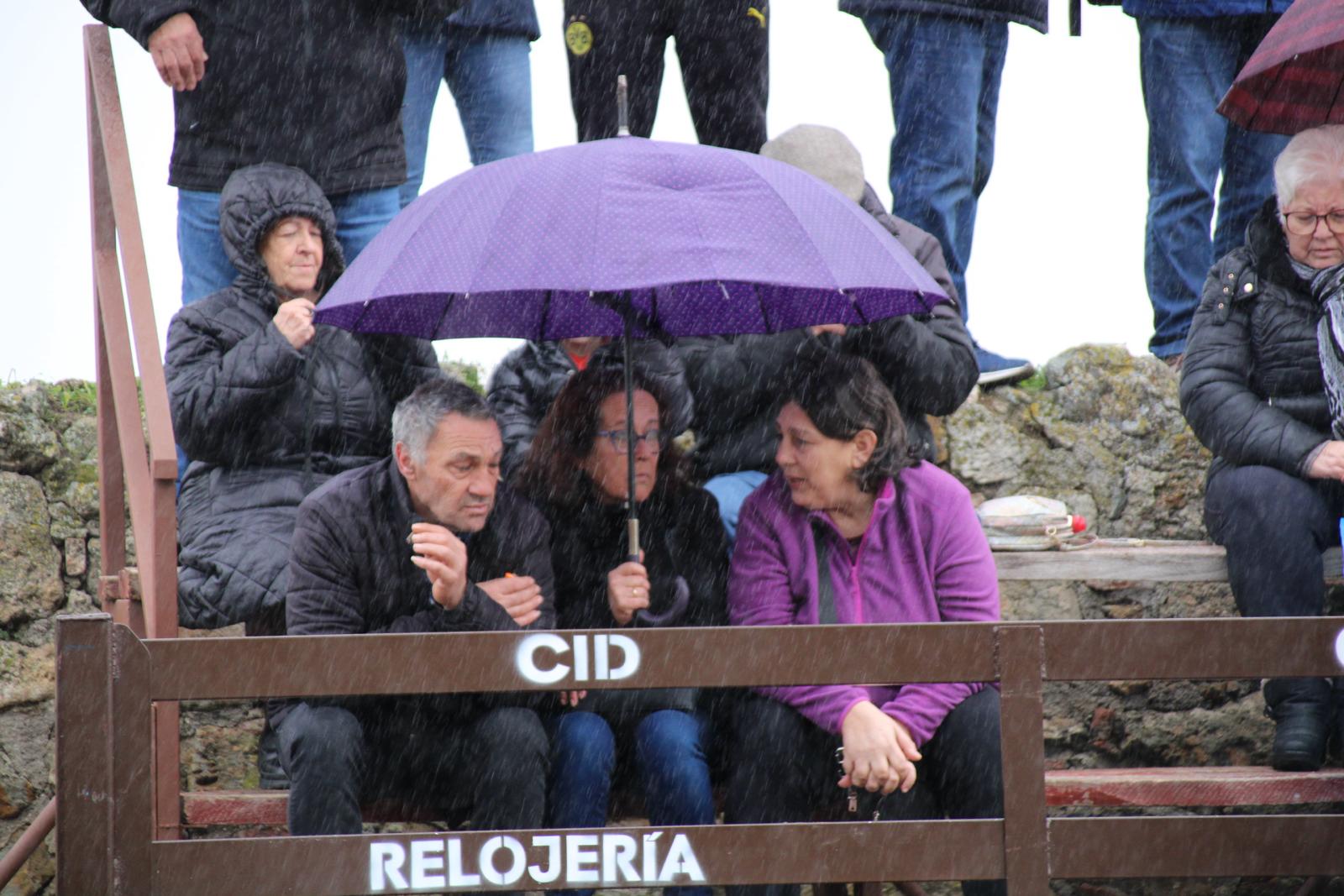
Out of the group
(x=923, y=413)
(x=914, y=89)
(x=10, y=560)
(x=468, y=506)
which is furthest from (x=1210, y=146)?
(x=10, y=560)

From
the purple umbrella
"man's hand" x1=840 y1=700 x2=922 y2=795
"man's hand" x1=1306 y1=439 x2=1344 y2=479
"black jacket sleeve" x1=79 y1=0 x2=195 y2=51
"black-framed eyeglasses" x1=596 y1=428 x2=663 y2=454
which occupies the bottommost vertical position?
"man's hand" x1=840 y1=700 x2=922 y2=795

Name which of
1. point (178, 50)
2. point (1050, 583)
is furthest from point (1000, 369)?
point (178, 50)

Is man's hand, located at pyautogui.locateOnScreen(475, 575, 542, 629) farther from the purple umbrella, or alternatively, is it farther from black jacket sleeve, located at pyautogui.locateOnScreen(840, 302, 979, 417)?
black jacket sleeve, located at pyautogui.locateOnScreen(840, 302, 979, 417)

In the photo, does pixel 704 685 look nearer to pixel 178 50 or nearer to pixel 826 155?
pixel 826 155

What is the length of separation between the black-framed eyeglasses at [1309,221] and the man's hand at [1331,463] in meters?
0.57

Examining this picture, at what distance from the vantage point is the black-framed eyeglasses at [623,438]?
3830 millimetres

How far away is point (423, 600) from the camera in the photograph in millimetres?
3633

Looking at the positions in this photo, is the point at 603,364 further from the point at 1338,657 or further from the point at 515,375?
the point at 1338,657

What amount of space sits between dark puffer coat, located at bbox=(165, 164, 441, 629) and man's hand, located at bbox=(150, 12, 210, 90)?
380 mm


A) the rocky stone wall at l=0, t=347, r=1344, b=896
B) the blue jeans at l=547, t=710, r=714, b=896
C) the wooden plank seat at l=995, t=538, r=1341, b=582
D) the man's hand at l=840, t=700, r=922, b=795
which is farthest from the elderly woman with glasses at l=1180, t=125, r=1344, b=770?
the blue jeans at l=547, t=710, r=714, b=896

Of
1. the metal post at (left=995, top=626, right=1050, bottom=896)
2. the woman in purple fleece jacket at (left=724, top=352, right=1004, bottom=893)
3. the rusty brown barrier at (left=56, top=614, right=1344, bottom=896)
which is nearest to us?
the rusty brown barrier at (left=56, top=614, right=1344, bottom=896)

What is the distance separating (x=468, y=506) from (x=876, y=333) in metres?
1.15

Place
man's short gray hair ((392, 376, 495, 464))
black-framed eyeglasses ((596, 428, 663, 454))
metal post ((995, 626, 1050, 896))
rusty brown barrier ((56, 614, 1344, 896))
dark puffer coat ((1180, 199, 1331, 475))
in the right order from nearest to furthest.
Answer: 1. rusty brown barrier ((56, 614, 1344, 896))
2. metal post ((995, 626, 1050, 896))
3. man's short gray hair ((392, 376, 495, 464))
4. black-framed eyeglasses ((596, 428, 663, 454))
5. dark puffer coat ((1180, 199, 1331, 475))

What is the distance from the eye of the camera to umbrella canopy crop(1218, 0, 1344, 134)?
4438 millimetres
